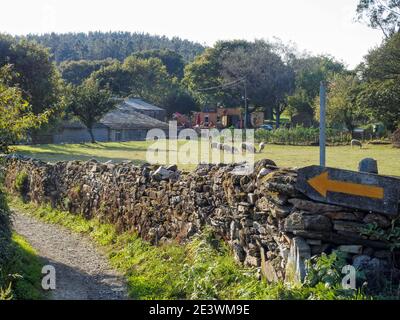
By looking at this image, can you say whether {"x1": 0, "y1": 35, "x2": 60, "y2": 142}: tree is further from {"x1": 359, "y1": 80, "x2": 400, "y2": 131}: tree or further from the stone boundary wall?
the stone boundary wall

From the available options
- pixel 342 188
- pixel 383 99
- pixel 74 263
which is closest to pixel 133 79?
pixel 383 99

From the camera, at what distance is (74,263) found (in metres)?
11.9

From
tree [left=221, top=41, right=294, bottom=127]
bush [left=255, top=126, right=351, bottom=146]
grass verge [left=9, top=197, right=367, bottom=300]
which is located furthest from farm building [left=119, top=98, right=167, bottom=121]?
grass verge [left=9, top=197, right=367, bottom=300]

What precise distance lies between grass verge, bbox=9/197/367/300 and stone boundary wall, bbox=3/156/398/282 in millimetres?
279

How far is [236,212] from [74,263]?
457 cm

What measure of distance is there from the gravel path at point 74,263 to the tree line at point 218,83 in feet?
10.1

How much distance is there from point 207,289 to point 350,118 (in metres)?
41.8

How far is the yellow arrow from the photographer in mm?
6660

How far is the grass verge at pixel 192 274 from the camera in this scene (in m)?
6.82

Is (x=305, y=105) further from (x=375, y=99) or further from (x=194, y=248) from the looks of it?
(x=194, y=248)

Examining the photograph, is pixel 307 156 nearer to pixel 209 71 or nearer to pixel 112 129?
pixel 112 129

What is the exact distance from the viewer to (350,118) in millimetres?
47469
